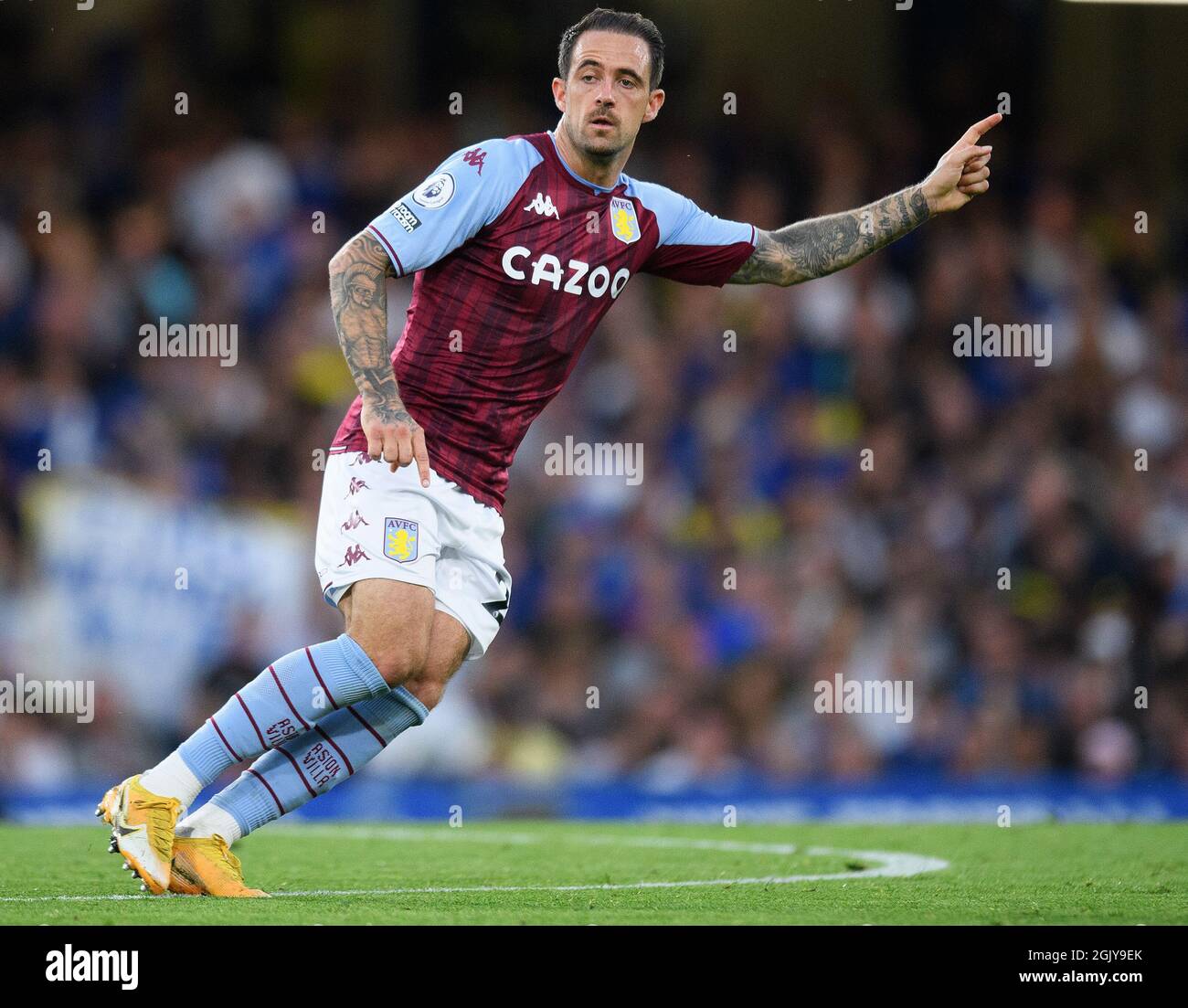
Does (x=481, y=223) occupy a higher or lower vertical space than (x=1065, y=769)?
higher

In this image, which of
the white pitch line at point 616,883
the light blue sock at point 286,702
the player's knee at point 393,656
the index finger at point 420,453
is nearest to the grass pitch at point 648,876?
the white pitch line at point 616,883

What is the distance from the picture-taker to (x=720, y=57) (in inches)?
546

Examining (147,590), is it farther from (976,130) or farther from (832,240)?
(976,130)

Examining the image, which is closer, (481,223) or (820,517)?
(481,223)

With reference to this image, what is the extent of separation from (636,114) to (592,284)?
0.55 meters

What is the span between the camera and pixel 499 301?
5285 mm

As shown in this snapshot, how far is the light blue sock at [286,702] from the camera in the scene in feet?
16.1

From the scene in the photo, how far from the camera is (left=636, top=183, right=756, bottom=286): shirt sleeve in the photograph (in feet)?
18.6

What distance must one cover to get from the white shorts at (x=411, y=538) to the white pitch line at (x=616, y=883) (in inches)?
30.0

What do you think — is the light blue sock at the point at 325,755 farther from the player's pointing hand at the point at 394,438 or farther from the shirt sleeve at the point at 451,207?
the shirt sleeve at the point at 451,207

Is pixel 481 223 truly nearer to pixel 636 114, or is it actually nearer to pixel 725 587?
pixel 636 114

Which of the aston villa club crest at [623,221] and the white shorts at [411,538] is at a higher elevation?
the aston villa club crest at [623,221]

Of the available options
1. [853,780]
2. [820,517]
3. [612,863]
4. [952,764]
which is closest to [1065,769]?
[952,764]
